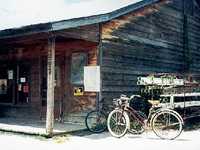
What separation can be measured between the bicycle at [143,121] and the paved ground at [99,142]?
0.69 ft

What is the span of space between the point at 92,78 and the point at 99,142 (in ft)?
11.3

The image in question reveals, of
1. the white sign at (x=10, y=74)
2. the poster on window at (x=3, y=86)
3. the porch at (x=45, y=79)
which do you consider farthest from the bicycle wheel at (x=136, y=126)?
the poster on window at (x=3, y=86)

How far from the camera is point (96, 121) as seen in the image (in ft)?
39.3

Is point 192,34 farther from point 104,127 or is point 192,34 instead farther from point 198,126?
point 104,127

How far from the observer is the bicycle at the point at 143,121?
33.0 feet

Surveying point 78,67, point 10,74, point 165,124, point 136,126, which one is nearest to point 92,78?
point 78,67

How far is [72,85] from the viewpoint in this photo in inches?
543

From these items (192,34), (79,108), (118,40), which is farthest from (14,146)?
(192,34)

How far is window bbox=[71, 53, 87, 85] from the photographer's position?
13469mm

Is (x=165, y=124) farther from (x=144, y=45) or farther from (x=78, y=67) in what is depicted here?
(x=144, y=45)

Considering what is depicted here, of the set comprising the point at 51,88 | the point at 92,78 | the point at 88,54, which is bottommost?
the point at 51,88

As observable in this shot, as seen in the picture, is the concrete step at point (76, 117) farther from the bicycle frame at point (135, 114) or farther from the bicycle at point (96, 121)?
the bicycle frame at point (135, 114)

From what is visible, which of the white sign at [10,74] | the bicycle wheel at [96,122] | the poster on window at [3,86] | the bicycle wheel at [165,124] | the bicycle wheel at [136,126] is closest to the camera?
the bicycle wheel at [165,124]

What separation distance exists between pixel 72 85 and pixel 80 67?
29.5 inches
